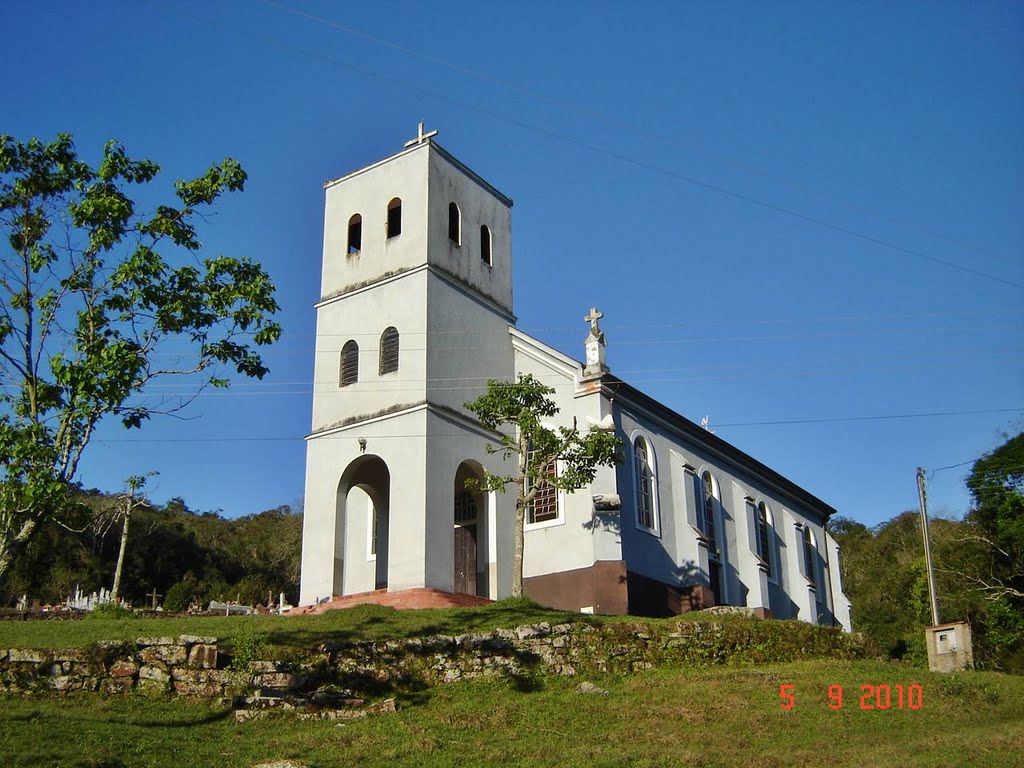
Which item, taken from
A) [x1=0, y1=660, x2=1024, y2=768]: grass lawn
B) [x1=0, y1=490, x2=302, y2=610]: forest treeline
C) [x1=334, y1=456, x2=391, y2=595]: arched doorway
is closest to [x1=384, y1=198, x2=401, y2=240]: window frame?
[x1=334, y1=456, x2=391, y2=595]: arched doorway

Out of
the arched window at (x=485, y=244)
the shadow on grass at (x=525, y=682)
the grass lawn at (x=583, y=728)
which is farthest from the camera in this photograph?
the arched window at (x=485, y=244)

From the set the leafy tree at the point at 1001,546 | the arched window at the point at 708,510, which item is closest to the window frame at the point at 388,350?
the arched window at the point at 708,510

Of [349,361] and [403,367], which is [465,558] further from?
[349,361]

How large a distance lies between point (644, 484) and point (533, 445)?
6.19 m

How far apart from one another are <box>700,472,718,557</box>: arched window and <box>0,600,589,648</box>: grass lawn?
12.2 meters

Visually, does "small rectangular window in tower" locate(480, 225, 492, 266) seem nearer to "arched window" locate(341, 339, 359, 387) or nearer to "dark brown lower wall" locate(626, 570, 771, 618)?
"arched window" locate(341, 339, 359, 387)

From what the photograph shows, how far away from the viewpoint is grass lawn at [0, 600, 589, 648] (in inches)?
829

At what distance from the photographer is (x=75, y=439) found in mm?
16375

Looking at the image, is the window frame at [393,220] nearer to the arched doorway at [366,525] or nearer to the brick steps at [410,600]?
the arched doorway at [366,525]

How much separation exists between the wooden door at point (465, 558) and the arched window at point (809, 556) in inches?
708

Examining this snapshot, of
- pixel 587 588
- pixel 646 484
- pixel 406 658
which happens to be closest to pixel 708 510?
pixel 646 484

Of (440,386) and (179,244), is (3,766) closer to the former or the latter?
(179,244)

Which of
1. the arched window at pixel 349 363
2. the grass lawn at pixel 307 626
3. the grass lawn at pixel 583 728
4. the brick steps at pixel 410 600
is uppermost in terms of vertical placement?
the arched window at pixel 349 363
